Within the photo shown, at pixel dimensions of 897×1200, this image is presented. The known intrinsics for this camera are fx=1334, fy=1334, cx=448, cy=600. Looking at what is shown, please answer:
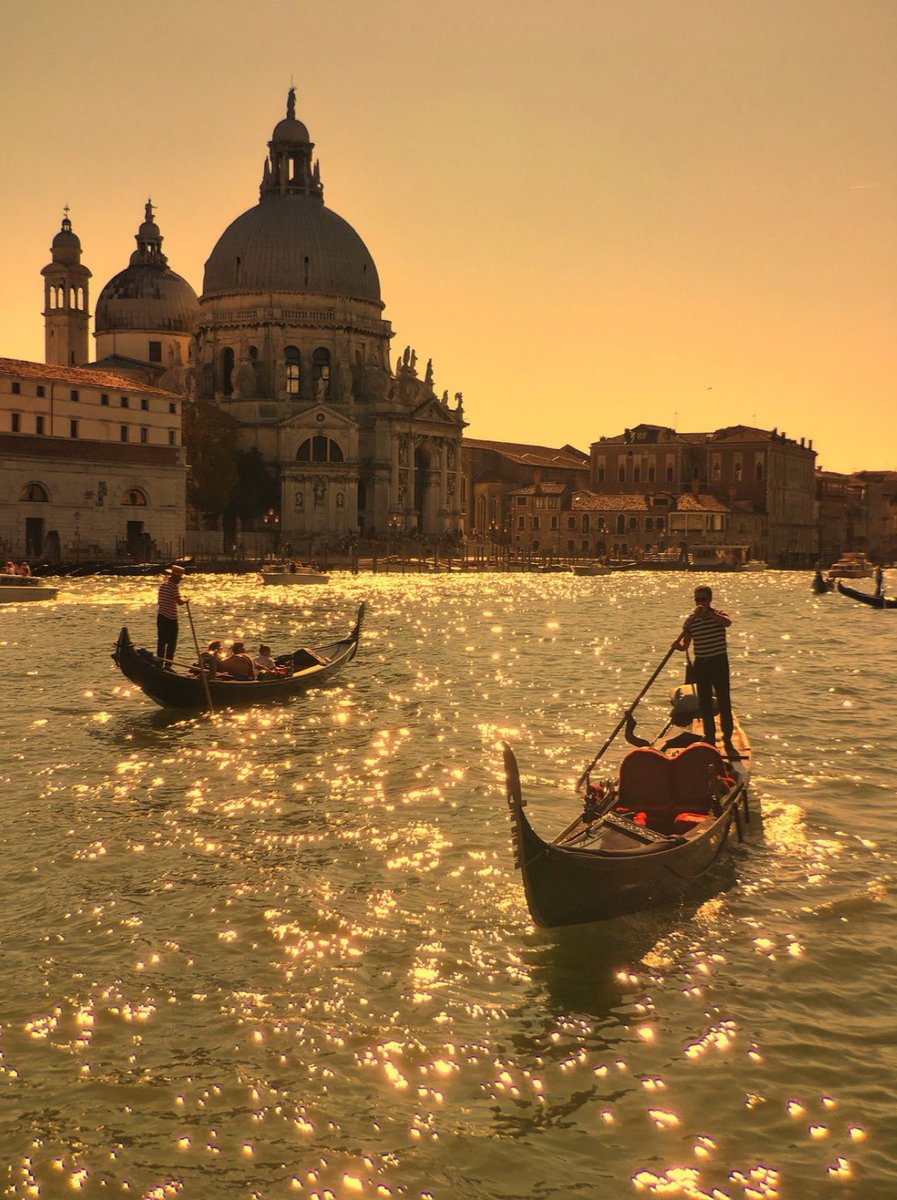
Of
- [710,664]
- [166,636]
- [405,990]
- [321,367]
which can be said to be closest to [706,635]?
[710,664]

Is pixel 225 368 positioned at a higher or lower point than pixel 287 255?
lower

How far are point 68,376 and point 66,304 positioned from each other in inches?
1347

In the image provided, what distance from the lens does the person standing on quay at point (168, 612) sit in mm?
17375

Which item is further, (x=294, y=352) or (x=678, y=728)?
(x=294, y=352)

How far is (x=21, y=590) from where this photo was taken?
139ft

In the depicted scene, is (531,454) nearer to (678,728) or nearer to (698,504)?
(698,504)

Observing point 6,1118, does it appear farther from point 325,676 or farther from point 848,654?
point 848,654

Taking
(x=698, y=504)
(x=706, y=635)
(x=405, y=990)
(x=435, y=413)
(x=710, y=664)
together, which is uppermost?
(x=435, y=413)

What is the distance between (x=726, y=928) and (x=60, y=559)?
180ft

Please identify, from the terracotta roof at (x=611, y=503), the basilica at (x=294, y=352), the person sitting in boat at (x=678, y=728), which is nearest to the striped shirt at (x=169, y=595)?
the person sitting in boat at (x=678, y=728)

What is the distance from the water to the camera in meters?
5.67

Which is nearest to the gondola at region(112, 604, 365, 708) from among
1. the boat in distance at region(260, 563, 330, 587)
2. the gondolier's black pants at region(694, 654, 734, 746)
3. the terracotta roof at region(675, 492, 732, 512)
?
the gondolier's black pants at region(694, 654, 734, 746)

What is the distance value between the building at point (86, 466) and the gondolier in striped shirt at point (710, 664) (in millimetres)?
50349

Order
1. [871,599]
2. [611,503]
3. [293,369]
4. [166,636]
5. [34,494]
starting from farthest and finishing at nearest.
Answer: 1. [611,503]
2. [293,369]
3. [34,494]
4. [871,599]
5. [166,636]
